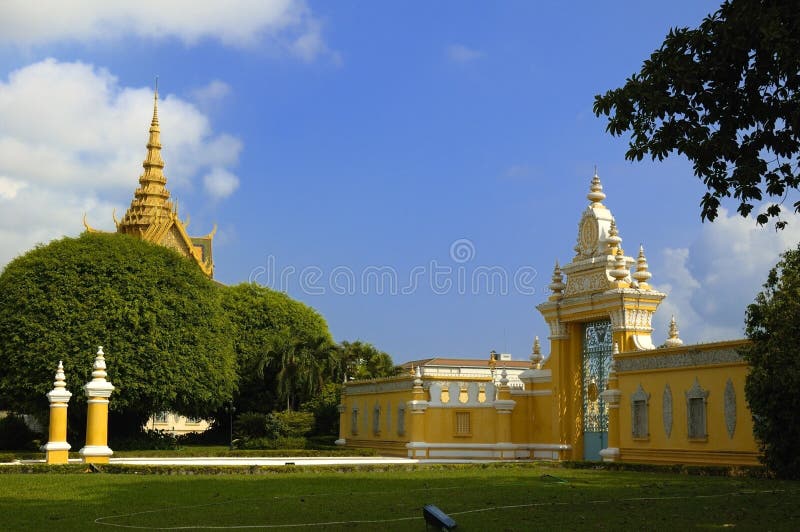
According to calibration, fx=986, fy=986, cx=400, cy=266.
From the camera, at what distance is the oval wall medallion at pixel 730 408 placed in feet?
78.3

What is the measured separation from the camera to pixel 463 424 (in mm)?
34938

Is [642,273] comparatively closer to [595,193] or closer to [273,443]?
[595,193]

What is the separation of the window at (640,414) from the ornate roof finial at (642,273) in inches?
147

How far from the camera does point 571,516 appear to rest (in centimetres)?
1367

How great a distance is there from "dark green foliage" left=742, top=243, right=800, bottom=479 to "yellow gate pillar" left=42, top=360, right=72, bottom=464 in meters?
17.3

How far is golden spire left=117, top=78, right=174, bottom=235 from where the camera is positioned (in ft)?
250

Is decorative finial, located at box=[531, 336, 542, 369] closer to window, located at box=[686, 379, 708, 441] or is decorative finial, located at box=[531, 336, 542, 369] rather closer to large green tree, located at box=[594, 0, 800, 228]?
window, located at box=[686, 379, 708, 441]

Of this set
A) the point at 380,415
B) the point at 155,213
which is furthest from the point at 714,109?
the point at 155,213

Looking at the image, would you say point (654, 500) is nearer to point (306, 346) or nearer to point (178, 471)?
point (178, 471)

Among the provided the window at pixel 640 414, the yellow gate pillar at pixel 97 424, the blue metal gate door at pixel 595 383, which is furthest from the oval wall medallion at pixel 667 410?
the yellow gate pillar at pixel 97 424

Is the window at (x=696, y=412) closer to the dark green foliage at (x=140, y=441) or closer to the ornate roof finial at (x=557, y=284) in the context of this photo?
the ornate roof finial at (x=557, y=284)

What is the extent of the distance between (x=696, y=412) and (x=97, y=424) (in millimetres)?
15718

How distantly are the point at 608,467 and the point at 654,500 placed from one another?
10.4 m

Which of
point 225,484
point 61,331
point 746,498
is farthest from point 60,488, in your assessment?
point 61,331
